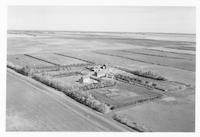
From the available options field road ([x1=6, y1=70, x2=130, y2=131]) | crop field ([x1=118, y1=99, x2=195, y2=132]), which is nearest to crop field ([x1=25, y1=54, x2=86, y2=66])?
field road ([x1=6, y1=70, x2=130, y2=131])

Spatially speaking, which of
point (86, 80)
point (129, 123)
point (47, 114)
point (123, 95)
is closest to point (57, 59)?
point (86, 80)

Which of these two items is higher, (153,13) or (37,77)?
(153,13)

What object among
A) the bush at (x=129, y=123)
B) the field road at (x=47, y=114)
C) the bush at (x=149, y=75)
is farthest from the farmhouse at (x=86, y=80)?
the bush at (x=129, y=123)

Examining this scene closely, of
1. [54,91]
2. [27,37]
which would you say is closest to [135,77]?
[54,91]

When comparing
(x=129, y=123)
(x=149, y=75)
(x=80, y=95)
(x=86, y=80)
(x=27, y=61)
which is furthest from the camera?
(x=27, y=61)

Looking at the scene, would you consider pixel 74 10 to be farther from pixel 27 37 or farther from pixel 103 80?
pixel 27 37

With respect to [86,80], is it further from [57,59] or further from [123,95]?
[57,59]

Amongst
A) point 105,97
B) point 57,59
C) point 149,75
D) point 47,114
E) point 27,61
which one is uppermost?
point 57,59

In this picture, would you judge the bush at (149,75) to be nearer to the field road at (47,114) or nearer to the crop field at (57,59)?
the crop field at (57,59)

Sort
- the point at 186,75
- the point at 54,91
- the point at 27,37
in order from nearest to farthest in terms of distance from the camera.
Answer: the point at 54,91
the point at 186,75
the point at 27,37
